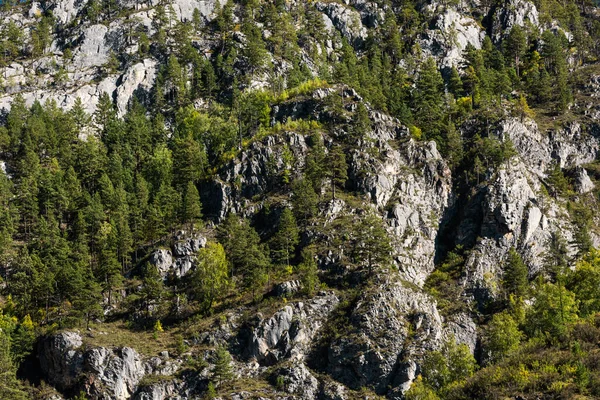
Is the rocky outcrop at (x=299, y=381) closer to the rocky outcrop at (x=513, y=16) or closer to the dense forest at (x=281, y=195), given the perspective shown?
the dense forest at (x=281, y=195)

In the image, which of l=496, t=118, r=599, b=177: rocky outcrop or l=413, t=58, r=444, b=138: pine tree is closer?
l=496, t=118, r=599, b=177: rocky outcrop

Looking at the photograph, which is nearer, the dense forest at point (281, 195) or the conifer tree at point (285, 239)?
the dense forest at point (281, 195)

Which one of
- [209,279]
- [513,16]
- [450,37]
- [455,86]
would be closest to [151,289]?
[209,279]

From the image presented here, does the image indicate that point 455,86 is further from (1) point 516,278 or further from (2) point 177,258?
(2) point 177,258

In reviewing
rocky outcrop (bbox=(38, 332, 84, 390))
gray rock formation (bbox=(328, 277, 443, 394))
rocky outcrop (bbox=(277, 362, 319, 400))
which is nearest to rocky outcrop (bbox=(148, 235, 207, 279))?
rocky outcrop (bbox=(38, 332, 84, 390))

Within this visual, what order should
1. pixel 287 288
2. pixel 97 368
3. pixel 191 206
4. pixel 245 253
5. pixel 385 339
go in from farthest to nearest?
pixel 191 206 < pixel 245 253 < pixel 287 288 < pixel 385 339 < pixel 97 368

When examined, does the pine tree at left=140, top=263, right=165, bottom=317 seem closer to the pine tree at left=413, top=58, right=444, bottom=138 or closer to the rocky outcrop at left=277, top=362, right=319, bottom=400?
the rocky outcrop at left=277, top=362, right=319, bottom=400

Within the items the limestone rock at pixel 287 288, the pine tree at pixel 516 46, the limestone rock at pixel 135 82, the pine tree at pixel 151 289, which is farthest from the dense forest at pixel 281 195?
the limestone rock at pixel 135 82

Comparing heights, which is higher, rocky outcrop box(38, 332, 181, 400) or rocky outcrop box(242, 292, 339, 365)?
rocky outcrop box(242, 292, 339, 365)

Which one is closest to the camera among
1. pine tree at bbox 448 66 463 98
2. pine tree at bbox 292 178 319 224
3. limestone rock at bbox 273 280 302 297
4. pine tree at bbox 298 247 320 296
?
pine tree at bbox 298 247 320 296

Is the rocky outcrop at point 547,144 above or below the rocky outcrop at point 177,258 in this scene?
above
